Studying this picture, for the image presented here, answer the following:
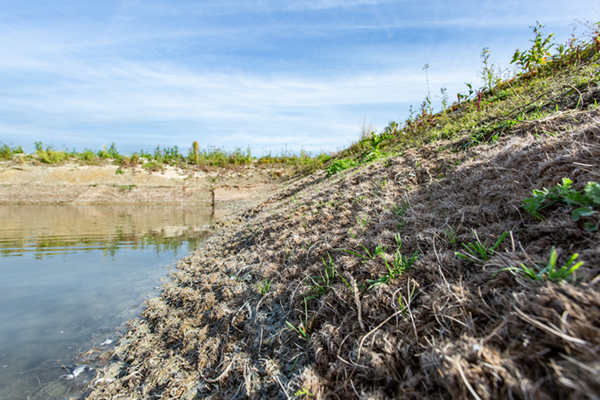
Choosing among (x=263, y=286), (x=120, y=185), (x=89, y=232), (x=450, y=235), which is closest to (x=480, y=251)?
(x=450, y=235)

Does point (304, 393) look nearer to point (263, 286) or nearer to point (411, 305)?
point (411, 305)

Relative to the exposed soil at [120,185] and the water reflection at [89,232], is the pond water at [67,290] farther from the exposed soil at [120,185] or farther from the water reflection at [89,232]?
the exposed soil at [120,185]

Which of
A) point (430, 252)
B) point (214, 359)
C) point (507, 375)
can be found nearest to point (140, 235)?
point (214, 359)

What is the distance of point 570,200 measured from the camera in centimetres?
166

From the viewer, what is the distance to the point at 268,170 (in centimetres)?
1880

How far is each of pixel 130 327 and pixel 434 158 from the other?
4.40 m

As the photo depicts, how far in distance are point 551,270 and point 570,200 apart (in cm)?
63

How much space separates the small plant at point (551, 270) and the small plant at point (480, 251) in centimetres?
26

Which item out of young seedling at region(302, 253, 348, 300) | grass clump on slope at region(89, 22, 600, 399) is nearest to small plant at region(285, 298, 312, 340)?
grass clump on slope at region(89, 22, 600, 399)

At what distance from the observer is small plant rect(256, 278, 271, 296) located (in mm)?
2756

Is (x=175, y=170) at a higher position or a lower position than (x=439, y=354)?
higher

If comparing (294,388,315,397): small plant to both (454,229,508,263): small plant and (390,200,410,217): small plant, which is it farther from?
(390,200,410,217): small plant

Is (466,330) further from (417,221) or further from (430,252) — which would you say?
(417,221)

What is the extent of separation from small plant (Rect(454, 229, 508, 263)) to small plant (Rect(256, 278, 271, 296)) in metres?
1.72
